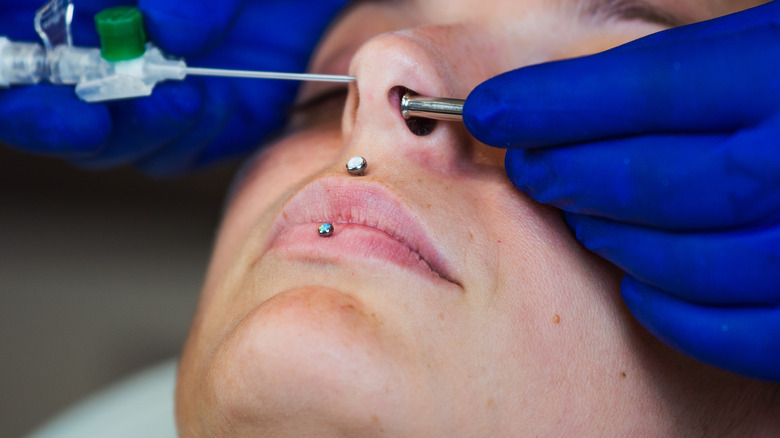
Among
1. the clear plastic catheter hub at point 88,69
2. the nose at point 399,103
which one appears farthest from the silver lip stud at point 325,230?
the clear plastic catheter hub at point 88,69

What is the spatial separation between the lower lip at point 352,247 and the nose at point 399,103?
101mm

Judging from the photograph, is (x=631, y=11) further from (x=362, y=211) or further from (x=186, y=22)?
(x=186, y=22)

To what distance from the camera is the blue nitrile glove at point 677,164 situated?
2.44 feet

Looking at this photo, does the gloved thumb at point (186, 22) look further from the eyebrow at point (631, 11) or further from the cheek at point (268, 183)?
the eyebrow at point (631, 11)

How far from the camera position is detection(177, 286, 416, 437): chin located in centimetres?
74

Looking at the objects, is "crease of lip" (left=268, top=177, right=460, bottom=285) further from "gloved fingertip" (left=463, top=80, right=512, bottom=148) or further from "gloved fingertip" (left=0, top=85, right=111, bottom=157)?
"gloved fingertip" (left=0, top=85, right=111, bottom=157)

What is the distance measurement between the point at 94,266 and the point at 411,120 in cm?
222

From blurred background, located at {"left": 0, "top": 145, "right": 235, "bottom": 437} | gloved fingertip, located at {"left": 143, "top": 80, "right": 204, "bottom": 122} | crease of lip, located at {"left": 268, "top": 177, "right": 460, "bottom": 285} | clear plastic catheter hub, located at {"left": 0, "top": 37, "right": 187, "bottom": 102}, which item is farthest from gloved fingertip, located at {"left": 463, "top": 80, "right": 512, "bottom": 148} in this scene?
blurred background, located at {"left": 0, "top": 145, "right": 235, "bottom": 437}

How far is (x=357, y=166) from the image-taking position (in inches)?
33.7

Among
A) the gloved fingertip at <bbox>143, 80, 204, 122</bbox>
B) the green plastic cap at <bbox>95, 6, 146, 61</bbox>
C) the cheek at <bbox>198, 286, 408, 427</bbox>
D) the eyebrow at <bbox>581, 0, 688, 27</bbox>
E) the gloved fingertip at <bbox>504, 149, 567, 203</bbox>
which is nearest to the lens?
the cheek at <bbox>198, 286, 408, 427</bbox>

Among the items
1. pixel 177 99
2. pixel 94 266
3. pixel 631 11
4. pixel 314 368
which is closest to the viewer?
pixel 314 368

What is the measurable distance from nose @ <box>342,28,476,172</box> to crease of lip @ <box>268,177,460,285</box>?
5 centimetres

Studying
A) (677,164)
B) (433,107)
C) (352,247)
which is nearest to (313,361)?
(352,247)

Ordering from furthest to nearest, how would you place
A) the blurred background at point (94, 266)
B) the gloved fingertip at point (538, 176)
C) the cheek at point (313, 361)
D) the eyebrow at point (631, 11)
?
the blurred background at point (94, 266) → the eyebrow at point (631, 11) → the gloved fingertip at point (538, 176) → the cheek at point (313, 361)
